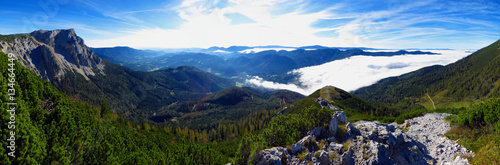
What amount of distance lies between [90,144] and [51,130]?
7.60 m

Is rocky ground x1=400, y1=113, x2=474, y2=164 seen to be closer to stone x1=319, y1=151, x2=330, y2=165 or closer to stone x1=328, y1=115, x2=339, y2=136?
stone x1=328, y1=115, x2=339, y2=136

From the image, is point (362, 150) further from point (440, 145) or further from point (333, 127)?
point (440, 145)

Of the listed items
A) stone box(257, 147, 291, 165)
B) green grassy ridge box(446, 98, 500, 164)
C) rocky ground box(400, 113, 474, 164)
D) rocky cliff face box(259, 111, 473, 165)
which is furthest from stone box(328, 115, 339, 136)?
green grassy ridge box(446, 98, 500, 164)

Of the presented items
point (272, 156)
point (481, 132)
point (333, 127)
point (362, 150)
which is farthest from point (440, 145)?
point (272, 156)

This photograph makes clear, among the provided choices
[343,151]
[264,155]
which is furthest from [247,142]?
[343,151]

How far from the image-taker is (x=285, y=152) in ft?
149

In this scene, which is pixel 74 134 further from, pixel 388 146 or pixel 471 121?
pixel 471 121

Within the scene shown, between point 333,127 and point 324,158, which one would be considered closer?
point 324,158

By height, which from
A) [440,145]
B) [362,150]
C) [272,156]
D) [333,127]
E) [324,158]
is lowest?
[272,156]

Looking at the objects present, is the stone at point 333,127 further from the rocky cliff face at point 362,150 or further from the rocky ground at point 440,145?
the rocky ground at point 440,145

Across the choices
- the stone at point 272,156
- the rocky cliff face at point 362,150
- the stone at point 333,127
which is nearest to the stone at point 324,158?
the rocky cliff face at point 362,150

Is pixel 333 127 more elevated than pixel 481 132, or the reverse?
pixel 481 132

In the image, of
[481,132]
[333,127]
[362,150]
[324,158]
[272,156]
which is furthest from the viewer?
[333,127]

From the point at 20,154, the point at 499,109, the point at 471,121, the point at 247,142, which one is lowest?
the point at 247,142
